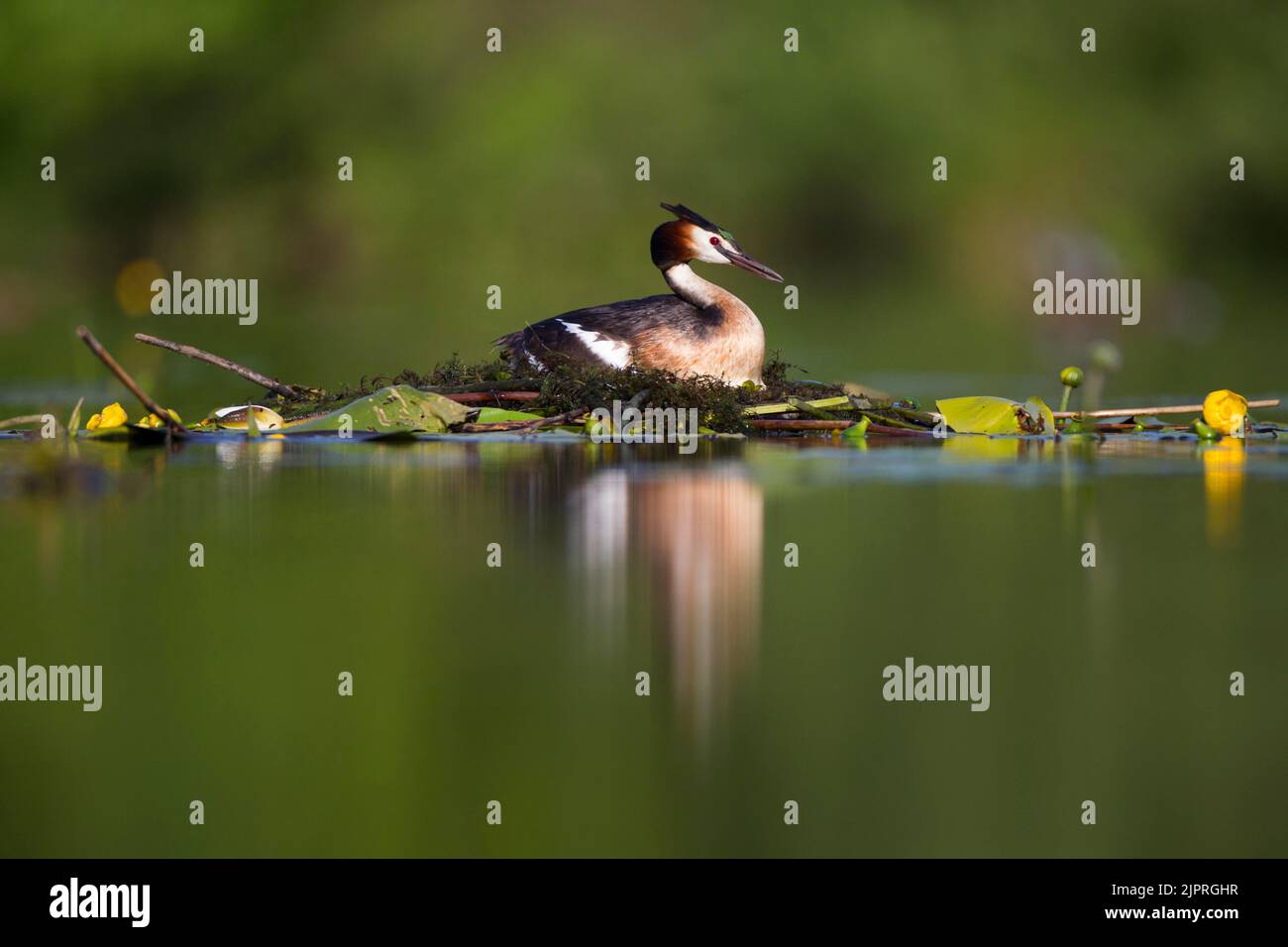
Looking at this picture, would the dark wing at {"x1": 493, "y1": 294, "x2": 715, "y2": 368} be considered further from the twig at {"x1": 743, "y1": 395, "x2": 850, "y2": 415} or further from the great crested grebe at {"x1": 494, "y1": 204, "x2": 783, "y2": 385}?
the twig at {"x1": 743, "y1": 395, "x2": 850, "y2": 415}

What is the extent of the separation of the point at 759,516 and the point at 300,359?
41.8ft

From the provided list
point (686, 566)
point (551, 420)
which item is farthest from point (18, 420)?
point (686, 566)

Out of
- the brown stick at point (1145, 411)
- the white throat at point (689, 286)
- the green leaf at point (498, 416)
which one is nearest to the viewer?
the brown stick at point (1145, 411)

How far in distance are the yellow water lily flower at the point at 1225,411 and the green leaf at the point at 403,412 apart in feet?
16.0

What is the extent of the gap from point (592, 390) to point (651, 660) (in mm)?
6937

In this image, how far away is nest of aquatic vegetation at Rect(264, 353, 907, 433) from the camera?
13.1 meters

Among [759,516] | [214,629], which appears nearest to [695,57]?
[759,516]

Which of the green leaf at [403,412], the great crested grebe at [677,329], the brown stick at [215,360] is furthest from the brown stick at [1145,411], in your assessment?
the brown stick at [215,360]

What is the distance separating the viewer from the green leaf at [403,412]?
1285 centimetres

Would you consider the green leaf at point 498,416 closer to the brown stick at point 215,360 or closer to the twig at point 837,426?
the twig at point 837,426

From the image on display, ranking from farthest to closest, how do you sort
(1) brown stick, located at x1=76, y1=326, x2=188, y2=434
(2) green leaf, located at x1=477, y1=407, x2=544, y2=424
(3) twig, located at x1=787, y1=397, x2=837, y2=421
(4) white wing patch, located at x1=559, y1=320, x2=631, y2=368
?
(4) white wing patch, located at x1=559, y1=320, x2=631, y2=368
(3) twig, located at x1=787, y1=397, x2=837, y2=421
(2) green leaf, located at x1=477, y1=407, x2=544, y2=424
(1) brown stick, located at x1=76, y1=326, x2=188, y2=434

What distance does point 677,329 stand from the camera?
13.9 meters

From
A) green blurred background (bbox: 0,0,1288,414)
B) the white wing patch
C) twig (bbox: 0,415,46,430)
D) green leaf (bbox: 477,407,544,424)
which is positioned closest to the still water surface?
twig (bbox: 0,415,46,430)

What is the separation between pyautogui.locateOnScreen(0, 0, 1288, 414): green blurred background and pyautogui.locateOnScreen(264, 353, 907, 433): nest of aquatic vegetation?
23479 millimetres
